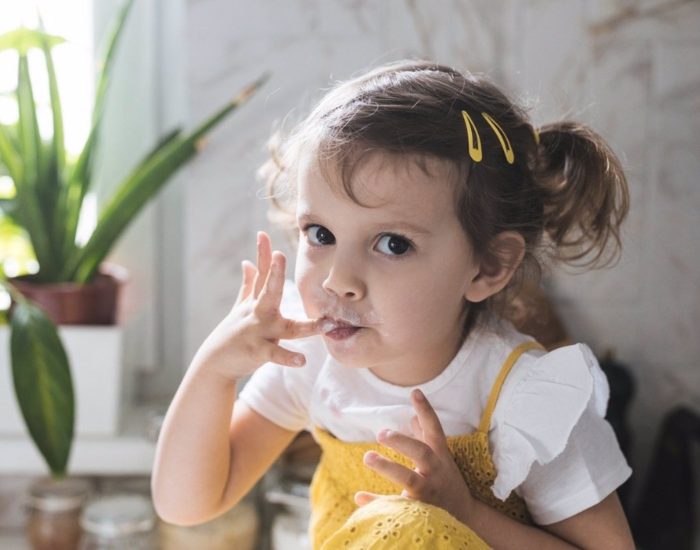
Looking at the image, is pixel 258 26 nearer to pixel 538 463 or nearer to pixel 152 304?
pixel 152 304

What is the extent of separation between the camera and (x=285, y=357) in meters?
0.90

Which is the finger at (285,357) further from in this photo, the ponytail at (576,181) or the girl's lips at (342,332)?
the ponytail at (576,181)

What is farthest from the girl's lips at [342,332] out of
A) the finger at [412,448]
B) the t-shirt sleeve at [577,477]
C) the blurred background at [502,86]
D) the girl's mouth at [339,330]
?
the blurred background at [502,86]

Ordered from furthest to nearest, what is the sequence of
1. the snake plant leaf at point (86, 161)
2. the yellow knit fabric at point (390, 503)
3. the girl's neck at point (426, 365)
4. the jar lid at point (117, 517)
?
the snake plant leaf at point (86, 161) < the jar lid at point (117, 517) < the girl's neck at point (426, 365) < the yellow knit fabric at point (390, 503)

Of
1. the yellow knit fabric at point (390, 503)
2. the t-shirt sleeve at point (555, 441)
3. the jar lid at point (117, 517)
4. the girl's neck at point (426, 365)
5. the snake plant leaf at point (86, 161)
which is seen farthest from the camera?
the snake plant leaf at point (86, 161)

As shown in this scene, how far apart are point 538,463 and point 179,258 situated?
123 centimetres

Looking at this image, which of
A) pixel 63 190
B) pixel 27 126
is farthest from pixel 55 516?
pixel 27 126

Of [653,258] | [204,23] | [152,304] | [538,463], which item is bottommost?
[152,304]

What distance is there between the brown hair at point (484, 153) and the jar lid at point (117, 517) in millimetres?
765

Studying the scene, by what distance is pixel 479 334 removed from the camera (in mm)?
1018

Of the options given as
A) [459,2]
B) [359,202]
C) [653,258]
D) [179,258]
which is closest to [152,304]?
[179,258]

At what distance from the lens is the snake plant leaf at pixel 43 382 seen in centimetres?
148

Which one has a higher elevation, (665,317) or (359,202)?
(359,202)

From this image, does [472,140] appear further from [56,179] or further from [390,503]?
[56,179]
